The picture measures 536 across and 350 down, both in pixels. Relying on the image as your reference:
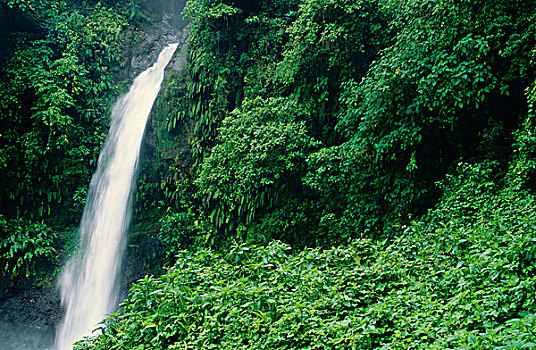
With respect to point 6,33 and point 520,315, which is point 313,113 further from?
point 6,33

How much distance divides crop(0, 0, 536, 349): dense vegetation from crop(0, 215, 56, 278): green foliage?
7 centimetres

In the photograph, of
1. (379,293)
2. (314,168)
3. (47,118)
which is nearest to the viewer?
(379,293)

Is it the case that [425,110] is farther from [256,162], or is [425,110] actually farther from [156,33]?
[156,33]

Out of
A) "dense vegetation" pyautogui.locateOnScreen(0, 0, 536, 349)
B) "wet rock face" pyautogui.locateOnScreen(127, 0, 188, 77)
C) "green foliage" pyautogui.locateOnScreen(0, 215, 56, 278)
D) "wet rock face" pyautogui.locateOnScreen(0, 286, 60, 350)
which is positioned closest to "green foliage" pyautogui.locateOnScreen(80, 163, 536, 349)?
"dense vegetation" pyautogui.locateOnScreen(0, 0, 536, 349)

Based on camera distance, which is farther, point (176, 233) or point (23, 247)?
point (23, 247)

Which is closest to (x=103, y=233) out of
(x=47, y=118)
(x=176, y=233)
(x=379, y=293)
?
(x=176, y=233)

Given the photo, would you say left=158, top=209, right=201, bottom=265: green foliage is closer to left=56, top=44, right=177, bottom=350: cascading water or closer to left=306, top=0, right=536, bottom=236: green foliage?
left=56, top=44, right=177, bottom=350: cascading water

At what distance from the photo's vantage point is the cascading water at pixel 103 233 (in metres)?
9.98

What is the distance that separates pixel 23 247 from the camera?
34.9ft

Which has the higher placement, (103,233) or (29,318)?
(103,233)

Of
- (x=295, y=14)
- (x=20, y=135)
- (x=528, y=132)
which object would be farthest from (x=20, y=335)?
(x=528, y=132)

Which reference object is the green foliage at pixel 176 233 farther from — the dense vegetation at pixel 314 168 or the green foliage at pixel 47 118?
the green foliage at pixel 47 118

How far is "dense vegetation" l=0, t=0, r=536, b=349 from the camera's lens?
395 centimetres

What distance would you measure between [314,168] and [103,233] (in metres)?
6.24
